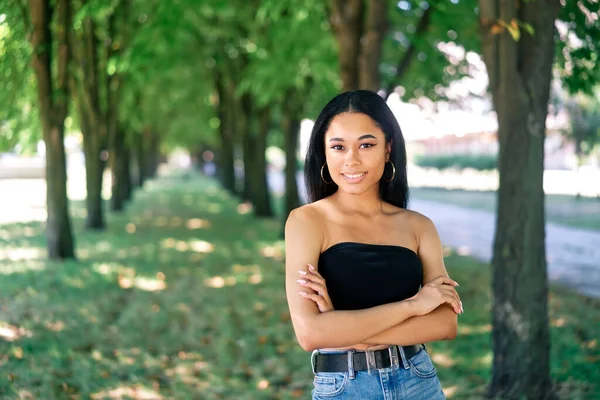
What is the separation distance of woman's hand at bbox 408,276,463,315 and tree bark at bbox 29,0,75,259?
10353 mm

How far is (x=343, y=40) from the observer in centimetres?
1084

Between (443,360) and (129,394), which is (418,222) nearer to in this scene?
(129,394)

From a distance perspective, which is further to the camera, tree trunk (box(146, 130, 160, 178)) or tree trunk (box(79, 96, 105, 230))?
tree trunk (box(146, 130, 160, 178))

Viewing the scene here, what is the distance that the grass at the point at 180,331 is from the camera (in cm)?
592

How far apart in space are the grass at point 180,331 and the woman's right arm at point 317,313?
3.69m

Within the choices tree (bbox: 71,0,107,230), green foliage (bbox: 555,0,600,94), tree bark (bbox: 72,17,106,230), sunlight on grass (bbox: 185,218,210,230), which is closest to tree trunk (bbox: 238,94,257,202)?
sunlight on grass (bbox: 185,218,210,230)

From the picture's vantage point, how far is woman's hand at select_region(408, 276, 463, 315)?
234 centimetres

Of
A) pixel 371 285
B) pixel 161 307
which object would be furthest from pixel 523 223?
pixel 161 307

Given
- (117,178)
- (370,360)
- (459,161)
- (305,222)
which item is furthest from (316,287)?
(459,161)

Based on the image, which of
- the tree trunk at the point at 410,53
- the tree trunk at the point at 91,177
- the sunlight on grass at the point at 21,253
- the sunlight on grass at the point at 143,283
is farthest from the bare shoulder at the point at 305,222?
the tree trunk at the point at 91,177

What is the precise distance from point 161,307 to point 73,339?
192 cm

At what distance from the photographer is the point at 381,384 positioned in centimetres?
232

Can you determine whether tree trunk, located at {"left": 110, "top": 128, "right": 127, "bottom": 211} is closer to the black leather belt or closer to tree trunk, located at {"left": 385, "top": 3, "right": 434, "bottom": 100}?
tree trunk, located at {"left": 385, "top": 3, "right": 434, "bottom": 100}

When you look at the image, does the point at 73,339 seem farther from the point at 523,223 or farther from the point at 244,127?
the point at 244,127
